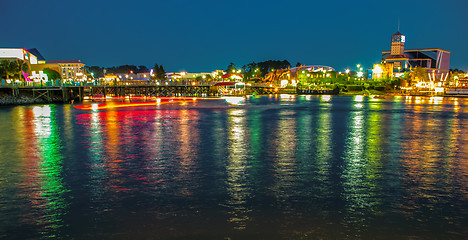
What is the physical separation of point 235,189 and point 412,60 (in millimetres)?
162281

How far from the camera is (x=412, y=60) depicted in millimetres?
151125

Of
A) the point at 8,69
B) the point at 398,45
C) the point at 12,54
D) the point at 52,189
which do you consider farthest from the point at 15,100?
the point at 398,45

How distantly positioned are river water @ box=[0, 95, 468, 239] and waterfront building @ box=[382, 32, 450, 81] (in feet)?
443

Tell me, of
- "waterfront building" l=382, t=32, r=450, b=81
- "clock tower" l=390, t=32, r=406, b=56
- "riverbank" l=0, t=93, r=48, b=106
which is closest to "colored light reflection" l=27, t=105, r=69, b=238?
"riverbank" l=0, t=93, r=48, b=106

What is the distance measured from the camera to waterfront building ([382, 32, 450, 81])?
14338 cm

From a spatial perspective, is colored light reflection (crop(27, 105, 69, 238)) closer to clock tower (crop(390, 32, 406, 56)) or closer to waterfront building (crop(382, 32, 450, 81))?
waterfront building (crop(382, 32, 450, 81))

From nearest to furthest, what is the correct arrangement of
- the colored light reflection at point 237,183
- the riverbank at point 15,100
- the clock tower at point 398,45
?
the colored light reflection at point 237,183
the riverbank at point 15,100
the clock tower at point 398,45

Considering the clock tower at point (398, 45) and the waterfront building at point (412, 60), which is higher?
the clock tower at point (398, 45)

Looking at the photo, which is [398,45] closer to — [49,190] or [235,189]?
[235,189]

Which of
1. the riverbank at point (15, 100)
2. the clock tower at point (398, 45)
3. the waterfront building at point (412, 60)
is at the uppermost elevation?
the clock tower at point (398, 45)

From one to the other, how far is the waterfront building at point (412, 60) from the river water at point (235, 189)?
13517cm

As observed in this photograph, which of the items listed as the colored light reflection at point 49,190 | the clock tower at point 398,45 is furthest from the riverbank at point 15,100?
the clock tower at point 398,45

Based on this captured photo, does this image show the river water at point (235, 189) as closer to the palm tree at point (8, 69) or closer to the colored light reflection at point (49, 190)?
the colored light reflection at point (49, 190)

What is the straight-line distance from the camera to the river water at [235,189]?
8.00 metres
